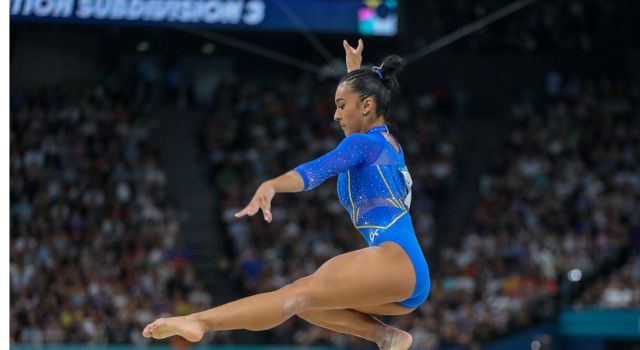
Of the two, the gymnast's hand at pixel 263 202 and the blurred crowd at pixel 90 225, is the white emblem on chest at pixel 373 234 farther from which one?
the blurred crowd at pixel 90 225

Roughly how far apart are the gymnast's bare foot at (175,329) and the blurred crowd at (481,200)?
9.08 metres

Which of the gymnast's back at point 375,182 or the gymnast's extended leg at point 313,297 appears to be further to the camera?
the gymnast's back at point 375,182

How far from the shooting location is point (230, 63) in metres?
19.5

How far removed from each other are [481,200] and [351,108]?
12515mm

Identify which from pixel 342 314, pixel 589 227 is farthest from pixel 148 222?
pixel 342 314

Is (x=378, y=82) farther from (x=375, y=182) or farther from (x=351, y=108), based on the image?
(x=375, y=182)

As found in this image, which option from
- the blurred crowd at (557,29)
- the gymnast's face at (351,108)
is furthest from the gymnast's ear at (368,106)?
the blurred crowd at (557,29)

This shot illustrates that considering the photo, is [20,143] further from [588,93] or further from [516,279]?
[588,93]

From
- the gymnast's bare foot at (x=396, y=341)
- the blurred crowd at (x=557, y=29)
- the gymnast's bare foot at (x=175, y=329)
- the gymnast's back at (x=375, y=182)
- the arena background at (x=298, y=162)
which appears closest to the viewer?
the gymnast's bare foot at (x=175, y=329)

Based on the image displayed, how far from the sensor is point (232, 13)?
12.6m

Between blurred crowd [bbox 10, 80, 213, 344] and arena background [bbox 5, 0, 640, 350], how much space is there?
0.03 m

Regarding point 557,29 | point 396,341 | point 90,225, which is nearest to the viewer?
point 396,341

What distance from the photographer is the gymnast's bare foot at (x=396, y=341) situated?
17.1 ft

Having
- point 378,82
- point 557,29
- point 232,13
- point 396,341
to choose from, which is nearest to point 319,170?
point 378,82
